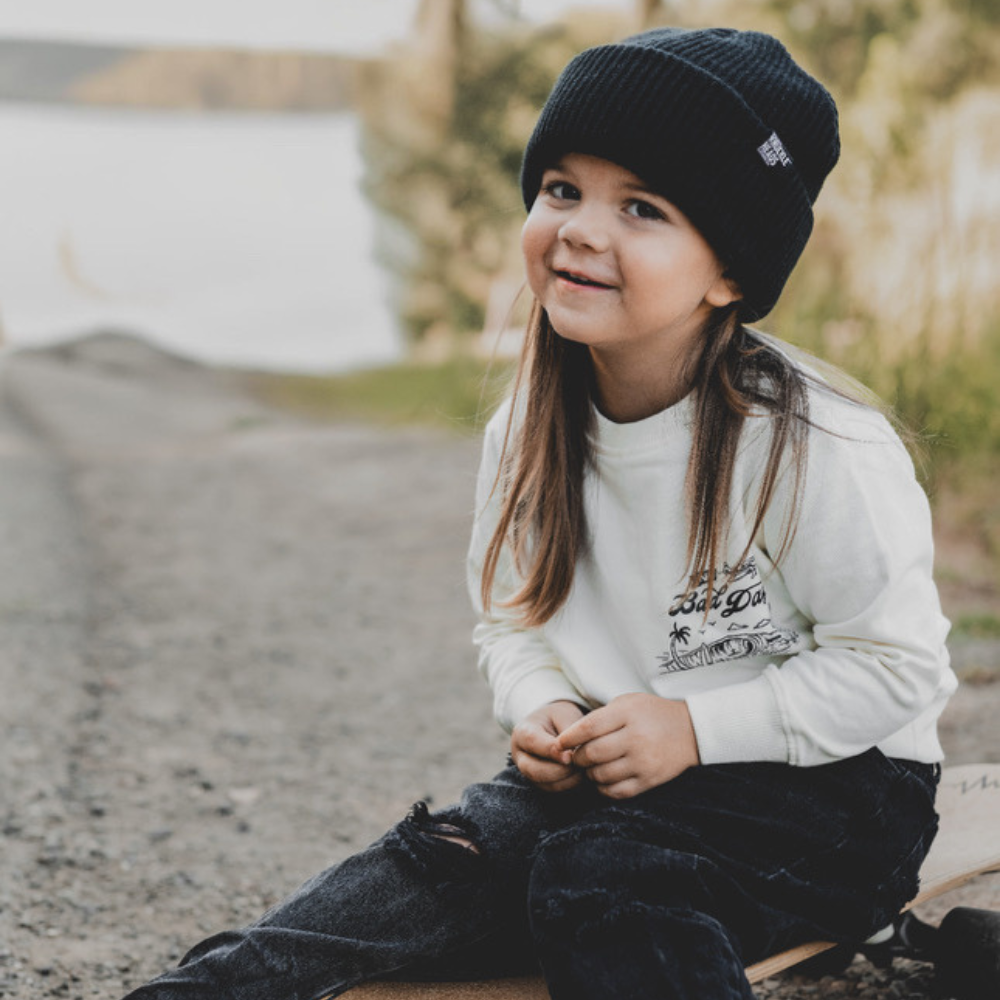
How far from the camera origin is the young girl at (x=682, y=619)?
55.6 inches

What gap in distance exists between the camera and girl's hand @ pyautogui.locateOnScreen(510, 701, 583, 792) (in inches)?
59.2

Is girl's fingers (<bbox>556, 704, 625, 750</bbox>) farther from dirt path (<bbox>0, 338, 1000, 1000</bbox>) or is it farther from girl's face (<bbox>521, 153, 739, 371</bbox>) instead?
dirt path (<bbox>0, 338, 1000, 1000</bbox>)

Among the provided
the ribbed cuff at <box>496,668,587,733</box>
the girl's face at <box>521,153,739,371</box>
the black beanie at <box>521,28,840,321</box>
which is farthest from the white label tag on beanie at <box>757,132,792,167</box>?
the ribbed cuff at <box>496,668,587,733</box>

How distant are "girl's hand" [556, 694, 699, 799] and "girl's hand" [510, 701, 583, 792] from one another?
0.04 meters

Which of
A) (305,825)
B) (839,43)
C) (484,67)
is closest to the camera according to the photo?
(305,825)

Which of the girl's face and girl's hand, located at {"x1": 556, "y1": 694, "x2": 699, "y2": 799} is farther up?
the girl's face

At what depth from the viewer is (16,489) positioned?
5.75m

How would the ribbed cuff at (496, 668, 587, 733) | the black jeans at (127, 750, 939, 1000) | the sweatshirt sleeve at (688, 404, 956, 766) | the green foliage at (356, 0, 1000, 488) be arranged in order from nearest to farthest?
the black jeans at (127, 750, 939, 1000)
the sweatshirt sleeve at (688, 404, 956, 766)
the ribbed cuff at (496, 668, 587, 733)
the green foliage at (356, 0, 1000, 488)

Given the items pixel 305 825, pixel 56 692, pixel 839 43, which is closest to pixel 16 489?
pixel 56 692

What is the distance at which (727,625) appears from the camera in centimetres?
151

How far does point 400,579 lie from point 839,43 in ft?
16.7

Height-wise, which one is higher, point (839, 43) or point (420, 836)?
point (839, 43)

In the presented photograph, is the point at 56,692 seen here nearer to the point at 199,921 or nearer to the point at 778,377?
the point at 199,921

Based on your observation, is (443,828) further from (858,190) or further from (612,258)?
(858,190)
